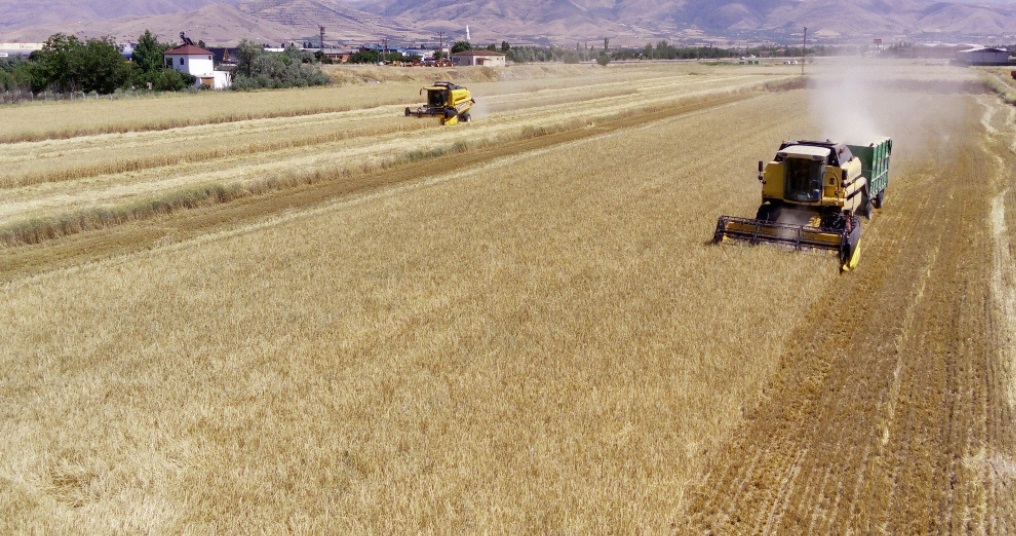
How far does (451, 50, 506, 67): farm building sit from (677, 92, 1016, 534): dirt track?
10389 centimetres

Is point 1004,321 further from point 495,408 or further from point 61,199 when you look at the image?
point 61,199

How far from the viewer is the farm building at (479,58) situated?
116 meters

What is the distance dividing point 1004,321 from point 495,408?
8.80 metres

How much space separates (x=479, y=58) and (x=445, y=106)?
76515 mm

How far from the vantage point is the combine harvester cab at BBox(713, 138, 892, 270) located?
1642 cm

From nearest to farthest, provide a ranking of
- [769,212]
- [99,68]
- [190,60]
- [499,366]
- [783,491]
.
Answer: [783,491] → [499,366] → [769,212] → [99,68] → [190,60]

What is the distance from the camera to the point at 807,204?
17.1 metres

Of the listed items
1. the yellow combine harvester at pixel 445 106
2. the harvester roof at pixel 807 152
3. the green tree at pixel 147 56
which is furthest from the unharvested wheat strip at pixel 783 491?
the green tree at pixel 147 56

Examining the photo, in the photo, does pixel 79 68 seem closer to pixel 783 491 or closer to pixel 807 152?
pixel 807 152

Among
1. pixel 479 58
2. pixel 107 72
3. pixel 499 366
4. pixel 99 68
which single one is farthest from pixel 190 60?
pixel 499 366

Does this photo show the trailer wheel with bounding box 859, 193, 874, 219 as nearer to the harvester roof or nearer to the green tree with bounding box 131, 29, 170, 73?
the harvester roof

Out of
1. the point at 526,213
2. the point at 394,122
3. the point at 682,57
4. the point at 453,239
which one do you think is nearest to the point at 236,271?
the point at 453,239

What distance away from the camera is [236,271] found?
625 inches

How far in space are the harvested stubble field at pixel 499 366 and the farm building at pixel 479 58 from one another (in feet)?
314
